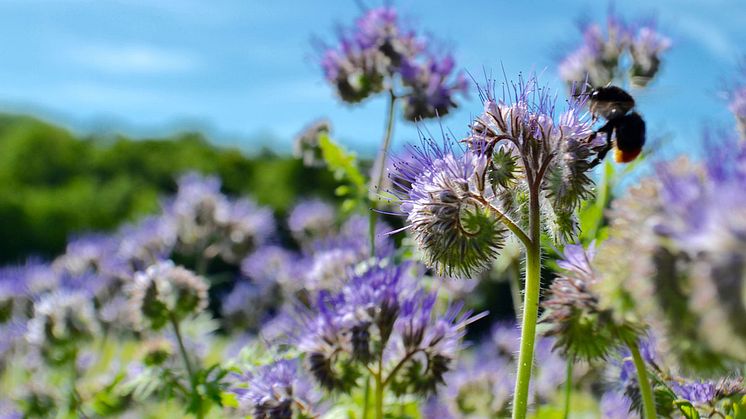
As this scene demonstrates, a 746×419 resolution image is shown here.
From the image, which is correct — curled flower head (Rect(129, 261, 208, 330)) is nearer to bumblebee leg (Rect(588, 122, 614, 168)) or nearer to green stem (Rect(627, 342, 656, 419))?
bumblebee leg (Rect(588, 122, 614, 168))

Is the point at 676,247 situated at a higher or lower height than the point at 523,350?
higher

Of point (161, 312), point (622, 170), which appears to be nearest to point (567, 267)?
point (622, 170)

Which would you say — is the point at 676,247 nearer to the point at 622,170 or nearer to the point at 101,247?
the point at 622,170

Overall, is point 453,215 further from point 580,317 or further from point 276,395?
point 276,395

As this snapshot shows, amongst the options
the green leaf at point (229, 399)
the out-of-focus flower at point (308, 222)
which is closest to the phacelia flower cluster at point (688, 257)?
the green leaf at point (229, 399)

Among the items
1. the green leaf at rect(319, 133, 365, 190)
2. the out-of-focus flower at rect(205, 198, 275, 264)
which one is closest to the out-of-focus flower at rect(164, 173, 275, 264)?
the out-of-focus flower at rect(205, 198, 275, 264)
